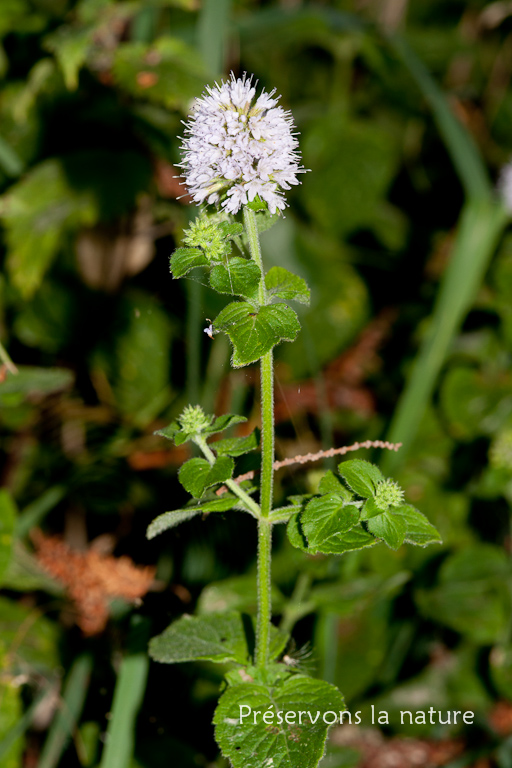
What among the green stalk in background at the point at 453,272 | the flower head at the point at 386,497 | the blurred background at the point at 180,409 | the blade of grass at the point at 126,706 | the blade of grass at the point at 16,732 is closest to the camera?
the flower head at the point at 386,497


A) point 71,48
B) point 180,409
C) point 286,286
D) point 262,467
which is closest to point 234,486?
point 262,467

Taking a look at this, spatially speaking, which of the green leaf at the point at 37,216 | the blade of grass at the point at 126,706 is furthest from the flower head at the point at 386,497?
the green leaf at the point at 37,216

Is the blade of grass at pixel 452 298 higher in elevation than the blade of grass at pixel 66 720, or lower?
higher

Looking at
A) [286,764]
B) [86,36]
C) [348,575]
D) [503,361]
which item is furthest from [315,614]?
[86,36]

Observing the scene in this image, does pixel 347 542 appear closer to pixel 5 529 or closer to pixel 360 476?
pixel 360 476

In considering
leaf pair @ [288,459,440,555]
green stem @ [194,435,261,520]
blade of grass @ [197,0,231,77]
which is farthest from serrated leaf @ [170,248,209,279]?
blade of grass @ [197,0,231,77]

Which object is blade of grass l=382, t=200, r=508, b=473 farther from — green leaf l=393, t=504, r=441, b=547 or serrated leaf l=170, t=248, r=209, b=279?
serrated leaf l=170, t=248, r=209, b=279

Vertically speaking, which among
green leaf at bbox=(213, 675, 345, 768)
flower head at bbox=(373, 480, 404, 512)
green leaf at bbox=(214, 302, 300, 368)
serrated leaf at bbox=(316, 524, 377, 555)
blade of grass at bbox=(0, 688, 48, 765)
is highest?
green leaf at bbox=(214, 302, 300, 368)

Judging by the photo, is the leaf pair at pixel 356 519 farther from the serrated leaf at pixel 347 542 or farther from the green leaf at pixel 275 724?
the green leaf at pixel 275 724

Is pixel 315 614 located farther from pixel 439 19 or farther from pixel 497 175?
pixel 439 19

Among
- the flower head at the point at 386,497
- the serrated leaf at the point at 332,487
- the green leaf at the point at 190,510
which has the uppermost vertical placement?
the serrated leaf at the point at 332,487
